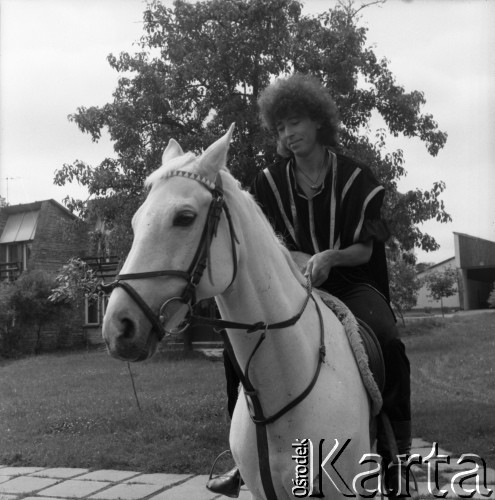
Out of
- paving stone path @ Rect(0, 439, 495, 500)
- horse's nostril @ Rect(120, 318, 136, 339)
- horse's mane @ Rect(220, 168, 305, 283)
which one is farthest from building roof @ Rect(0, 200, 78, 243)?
horse's nostril @ Rect(120, 318, 136, 339)

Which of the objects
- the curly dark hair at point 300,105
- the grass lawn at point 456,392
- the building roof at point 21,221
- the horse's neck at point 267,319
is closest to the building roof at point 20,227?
the building roof at point 21,221

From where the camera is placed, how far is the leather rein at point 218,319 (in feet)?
7.75

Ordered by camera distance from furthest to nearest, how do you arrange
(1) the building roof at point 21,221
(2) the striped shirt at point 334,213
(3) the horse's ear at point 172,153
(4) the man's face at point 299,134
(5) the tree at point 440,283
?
(5) the tree at point 440,283
(1) the building roof at point 21,221
(4) the man's face at point 299,134
(2) the striped shirt at point 334,213
(3) the horse's ear at point 172,153

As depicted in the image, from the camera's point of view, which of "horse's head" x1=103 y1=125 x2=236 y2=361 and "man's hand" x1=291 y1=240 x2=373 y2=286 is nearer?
"horse's head" x1=103 y1=125 x2=236 y2=361

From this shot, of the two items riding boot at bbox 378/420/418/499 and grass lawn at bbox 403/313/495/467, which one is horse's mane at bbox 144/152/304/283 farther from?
grass lawn at bbox 403/313/495/467

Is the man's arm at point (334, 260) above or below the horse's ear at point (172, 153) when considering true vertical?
below

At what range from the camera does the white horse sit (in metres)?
2.42

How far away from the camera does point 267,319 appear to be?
9.31 feet

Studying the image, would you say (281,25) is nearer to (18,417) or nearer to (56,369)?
(18,417)

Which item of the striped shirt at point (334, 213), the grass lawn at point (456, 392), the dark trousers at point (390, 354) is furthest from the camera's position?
the grass lawn at point (456, 392)

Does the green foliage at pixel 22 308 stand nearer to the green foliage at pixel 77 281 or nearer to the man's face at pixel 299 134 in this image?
the green foliage at pixel 77 281

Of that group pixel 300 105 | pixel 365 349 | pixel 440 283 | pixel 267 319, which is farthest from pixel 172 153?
pixel 440 283

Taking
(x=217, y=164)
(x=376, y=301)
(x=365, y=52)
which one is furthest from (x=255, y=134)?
(x=217, y=164)

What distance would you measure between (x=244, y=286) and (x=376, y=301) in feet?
3.70
